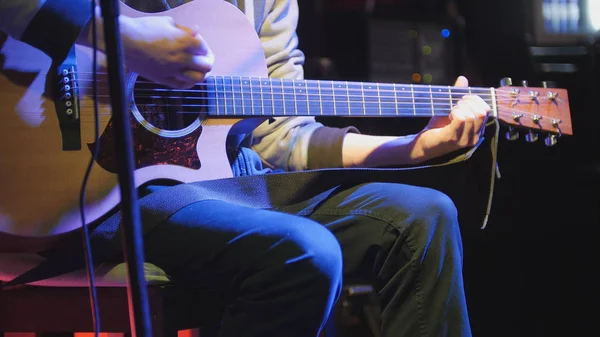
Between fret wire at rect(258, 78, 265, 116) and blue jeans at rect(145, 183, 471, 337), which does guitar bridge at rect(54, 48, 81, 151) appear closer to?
blue jeans at rect(145, 183, 471, 337)

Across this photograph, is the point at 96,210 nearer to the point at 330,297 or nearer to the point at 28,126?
the point at 28,126

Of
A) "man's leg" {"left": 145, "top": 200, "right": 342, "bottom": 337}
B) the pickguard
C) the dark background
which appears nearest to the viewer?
"man's leg" {"left": 145, "top": 200, "right": 342, "bottom": 337}

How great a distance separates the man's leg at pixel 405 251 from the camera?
90 centimetres

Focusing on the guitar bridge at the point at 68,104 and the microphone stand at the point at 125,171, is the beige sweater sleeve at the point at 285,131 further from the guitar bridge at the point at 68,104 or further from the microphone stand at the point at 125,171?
the microphone stand at the point at 125,171

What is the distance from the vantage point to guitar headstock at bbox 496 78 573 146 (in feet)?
4.29

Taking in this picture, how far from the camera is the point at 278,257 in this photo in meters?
0.78

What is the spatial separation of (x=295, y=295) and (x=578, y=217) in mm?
1650

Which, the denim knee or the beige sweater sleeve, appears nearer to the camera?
the denim knee

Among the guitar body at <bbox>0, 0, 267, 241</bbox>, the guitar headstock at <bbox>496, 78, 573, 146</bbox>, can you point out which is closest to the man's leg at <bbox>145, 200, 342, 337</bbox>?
the guitar body at <bbox>0, 0, 267, 241</bbox>

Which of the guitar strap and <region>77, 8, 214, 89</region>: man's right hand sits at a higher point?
<region>77, 8, 214, 89</region>: man's right hand

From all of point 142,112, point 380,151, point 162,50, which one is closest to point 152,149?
point 142,112

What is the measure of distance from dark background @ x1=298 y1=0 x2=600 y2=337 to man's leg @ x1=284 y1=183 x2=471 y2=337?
0.75m

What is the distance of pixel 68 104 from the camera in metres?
0.86

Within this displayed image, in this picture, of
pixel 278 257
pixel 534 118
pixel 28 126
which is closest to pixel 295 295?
pixel 278 257
